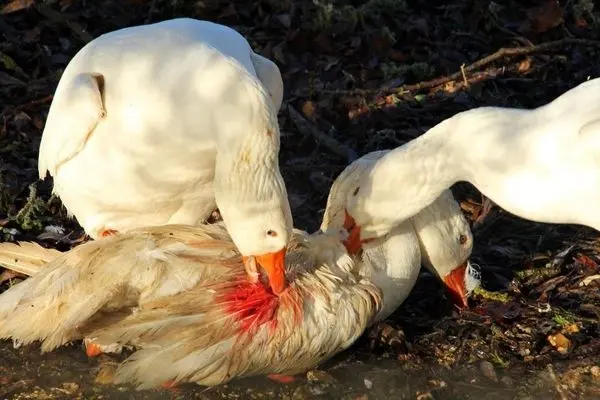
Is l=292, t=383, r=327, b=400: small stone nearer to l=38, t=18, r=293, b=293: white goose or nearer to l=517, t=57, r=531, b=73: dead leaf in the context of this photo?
l=38, t=18, r=293, b=293: white goose

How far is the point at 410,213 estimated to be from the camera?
5691 mm

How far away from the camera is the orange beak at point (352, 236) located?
5727 mm

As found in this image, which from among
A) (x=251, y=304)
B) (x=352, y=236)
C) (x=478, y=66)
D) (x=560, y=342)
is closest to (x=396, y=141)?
(x=478, y=66)

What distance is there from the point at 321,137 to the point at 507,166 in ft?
6.14

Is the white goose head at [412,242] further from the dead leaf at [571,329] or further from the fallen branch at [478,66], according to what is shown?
the fallen branch at [478,66]

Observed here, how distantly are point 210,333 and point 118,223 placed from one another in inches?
42.5

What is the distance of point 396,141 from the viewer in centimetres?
705

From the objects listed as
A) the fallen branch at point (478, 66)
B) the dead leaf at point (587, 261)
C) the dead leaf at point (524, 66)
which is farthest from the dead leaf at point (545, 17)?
the dead leaf at point (587, 261)

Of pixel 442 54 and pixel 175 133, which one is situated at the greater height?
pixel 175 133

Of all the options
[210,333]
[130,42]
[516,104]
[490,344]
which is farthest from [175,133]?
[516,104]

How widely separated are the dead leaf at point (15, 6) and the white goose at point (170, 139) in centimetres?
222

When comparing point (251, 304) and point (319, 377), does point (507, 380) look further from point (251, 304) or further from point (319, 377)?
point (251, 304)

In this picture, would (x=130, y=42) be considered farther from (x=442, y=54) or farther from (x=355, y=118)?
(x=442, y=54)

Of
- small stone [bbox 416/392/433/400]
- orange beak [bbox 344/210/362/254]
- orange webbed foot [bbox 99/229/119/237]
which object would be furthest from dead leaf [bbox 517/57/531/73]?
orange webbed foot [bbox 99/229/119/237]
